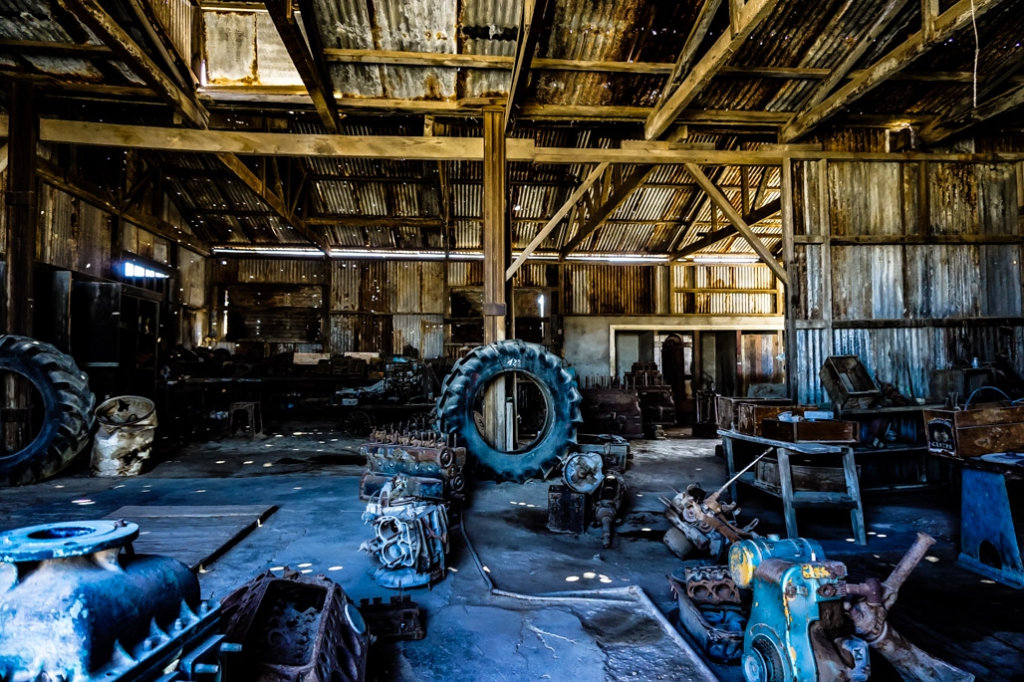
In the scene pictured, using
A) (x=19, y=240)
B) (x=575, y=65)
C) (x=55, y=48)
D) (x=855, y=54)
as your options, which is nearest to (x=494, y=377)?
(x=575, y=65)

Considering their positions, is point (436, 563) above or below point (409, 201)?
below

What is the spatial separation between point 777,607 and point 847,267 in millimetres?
7041

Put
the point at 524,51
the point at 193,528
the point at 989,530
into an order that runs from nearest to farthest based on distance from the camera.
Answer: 1. the point at 989,530
2. the point at 193,528
3. the point at 524,51

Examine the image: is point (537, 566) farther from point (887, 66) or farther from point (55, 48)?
point (55, 48)

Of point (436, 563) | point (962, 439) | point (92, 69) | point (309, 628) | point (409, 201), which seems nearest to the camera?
point (309, 628)

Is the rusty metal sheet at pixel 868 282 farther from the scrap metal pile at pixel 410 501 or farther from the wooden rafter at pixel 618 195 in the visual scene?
the scrap metal pile at pixel 410 501

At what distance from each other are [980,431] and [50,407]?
10520 millimetres

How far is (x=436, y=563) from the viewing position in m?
3.96

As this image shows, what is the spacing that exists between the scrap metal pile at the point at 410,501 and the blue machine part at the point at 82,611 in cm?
204

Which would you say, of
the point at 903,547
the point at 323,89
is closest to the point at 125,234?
the point at 323,89

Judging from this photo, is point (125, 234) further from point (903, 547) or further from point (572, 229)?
point (903, 547)

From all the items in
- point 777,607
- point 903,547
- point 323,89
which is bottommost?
point 903,547

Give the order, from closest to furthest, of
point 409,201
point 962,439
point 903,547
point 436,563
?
1. point 436,563
2. point 962,439
3. point 903,547
4. point 409,201

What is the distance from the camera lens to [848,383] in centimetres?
689
